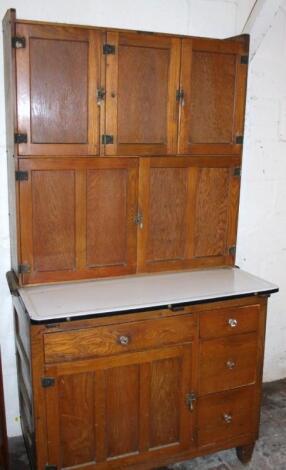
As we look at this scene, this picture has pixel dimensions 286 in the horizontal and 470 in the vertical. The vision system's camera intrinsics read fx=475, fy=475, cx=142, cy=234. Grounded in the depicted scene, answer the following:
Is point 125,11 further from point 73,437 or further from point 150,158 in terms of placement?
point 73,437

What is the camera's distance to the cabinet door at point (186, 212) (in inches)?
88.0

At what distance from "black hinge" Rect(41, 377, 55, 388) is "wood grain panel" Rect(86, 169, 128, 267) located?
0.56 metres

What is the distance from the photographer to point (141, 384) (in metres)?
1.98

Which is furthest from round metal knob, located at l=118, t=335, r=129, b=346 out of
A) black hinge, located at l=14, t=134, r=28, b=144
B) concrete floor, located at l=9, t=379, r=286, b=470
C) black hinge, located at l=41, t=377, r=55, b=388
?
black hinge, located at l=14, t=134, r=28, b=144

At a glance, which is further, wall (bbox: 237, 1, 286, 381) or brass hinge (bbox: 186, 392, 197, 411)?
wall (bbox: 237, 1, 286, 381)

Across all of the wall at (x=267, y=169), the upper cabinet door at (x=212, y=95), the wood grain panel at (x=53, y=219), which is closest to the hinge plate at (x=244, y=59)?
the upper cabinet door at (x=212, y=95)

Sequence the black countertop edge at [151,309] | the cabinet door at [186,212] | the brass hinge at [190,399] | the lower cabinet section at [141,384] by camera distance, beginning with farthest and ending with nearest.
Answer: the cabinet door at [186,212] < the brass hinge at [190,399] < the lower cabinet section at [141,384] < the black countertop edge at [151,309]

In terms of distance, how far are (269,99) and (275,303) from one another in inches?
48.5

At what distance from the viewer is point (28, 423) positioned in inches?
83.3

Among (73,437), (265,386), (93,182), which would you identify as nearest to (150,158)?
(93,182)

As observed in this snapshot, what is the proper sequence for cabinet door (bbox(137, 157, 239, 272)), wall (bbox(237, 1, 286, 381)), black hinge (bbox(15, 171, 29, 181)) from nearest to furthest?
black hinge (bbox(15, 171, 29, 181)) → cabinet door (bbox(137, 157, 239, 272)) → wall (bbox(237, 1, 286, 381))

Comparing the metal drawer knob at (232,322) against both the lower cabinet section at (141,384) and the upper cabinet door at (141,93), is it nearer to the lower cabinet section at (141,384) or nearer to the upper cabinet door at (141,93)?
the lower cabinet section at (141,384)

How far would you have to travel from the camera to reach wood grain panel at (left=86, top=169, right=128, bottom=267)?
2.12 m

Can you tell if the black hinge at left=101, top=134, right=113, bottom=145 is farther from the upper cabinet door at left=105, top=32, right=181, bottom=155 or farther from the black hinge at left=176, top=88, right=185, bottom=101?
the black hinge at left=176, top=88, right=185, bottom=101
